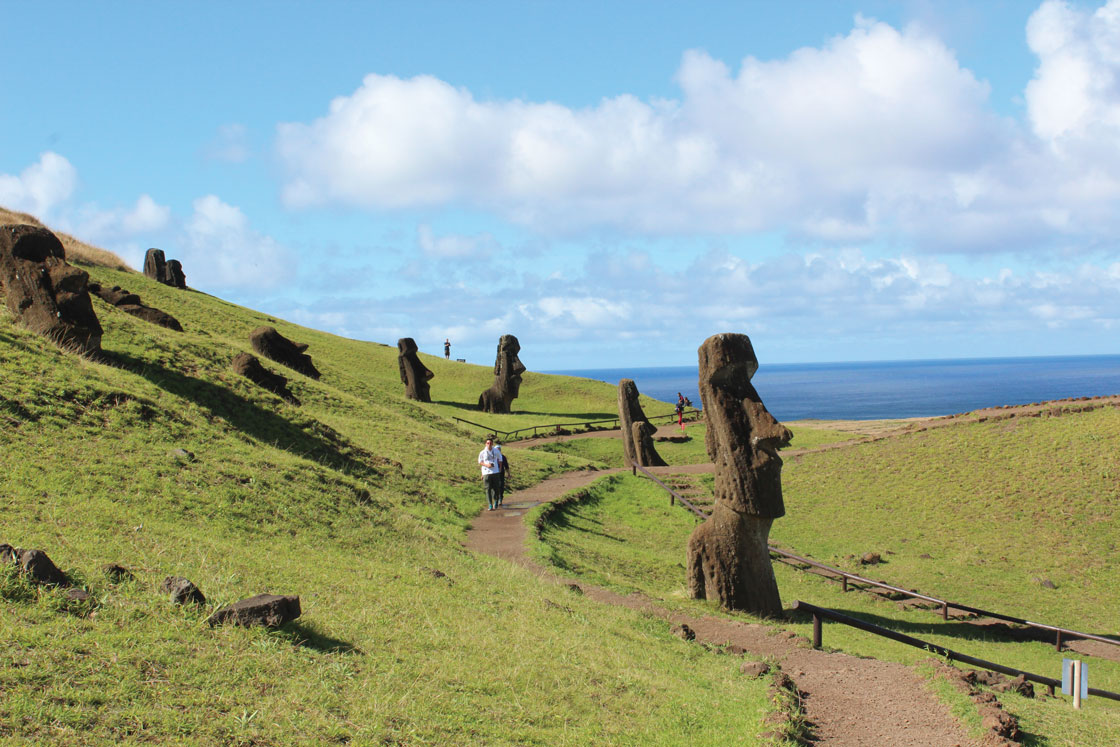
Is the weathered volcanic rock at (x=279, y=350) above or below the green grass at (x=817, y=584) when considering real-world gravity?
above

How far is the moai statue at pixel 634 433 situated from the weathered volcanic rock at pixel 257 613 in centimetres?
2510

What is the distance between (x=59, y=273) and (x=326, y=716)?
64.5 ft

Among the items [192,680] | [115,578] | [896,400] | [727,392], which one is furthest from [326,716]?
[896,400]

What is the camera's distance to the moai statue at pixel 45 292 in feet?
67.8

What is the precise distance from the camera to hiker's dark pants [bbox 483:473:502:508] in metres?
21.8

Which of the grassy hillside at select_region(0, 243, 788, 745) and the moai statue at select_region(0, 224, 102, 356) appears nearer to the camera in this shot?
the grassy hillside at select_region(0, 243, 788, 745)

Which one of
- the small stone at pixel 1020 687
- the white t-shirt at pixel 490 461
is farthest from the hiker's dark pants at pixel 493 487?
the small stone at pixel 1020 687

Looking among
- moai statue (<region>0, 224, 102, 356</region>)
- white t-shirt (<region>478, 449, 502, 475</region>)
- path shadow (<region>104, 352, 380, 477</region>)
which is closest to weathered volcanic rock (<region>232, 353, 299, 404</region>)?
path shadow (<region>104, 352, 380, 477</region>)

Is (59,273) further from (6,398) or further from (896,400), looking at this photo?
(896,400)

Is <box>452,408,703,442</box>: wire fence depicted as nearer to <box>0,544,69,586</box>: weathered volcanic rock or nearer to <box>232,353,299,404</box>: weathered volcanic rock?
<box>232,353,299,404</box>: weathered volcanic rock

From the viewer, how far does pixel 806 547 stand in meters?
23.1

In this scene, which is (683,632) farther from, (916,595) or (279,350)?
(279,350)

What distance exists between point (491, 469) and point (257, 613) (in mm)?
13832

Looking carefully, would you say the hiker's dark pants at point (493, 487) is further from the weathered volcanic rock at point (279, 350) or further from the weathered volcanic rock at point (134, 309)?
the weathered volcanic rock at point (134, 309)
